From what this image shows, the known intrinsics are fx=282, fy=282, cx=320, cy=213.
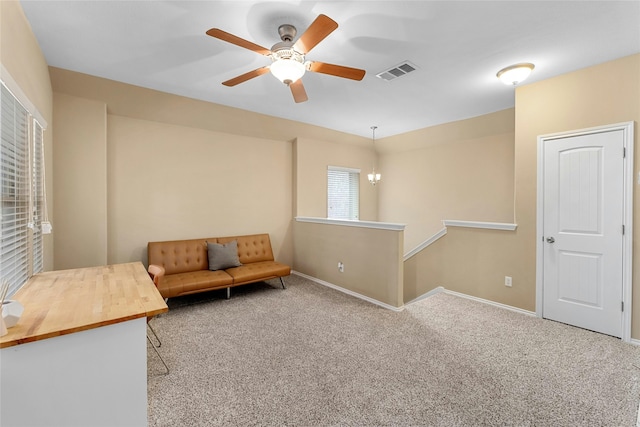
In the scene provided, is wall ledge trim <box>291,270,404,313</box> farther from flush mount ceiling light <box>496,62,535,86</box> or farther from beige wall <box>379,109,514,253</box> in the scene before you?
→ flush mount ceiling light <box>496,62,535,86</box>

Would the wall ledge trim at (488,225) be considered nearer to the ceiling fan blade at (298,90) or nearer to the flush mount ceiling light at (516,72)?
the flush mount ceiling light at (516,72)

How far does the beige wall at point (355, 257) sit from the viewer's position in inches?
139

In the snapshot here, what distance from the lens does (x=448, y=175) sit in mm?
5449

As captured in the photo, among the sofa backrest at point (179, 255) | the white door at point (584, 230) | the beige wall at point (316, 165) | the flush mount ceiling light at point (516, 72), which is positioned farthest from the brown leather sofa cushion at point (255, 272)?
the flush mount ceiling light at point (516, 72)

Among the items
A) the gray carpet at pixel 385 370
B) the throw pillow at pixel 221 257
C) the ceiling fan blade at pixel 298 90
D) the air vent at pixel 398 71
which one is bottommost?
the gray carpet at pixel 385 370

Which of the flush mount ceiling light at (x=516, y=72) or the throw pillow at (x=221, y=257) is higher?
the flush mount ceiling light at (x=516, y=72)

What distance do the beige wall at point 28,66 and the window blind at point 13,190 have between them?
0.79 ft

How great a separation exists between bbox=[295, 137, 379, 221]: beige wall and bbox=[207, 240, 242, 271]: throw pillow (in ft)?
5.09

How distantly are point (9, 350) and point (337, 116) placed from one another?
4.43 meters

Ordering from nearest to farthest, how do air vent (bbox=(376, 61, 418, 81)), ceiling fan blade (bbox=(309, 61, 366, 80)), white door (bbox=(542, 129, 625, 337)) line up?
ceiling fan blade (bbox=(309, 61, 366, 80)) < white door (bbox=(542, 129, 625, 337)) < air vent (bbox=(376, 61, 418, 81))

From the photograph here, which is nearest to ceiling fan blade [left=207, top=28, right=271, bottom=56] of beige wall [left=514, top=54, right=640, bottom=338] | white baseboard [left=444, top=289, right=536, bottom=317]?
beige wall [left=514, top=54, right=640, bottom=338]

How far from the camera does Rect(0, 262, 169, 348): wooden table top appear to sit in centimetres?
138

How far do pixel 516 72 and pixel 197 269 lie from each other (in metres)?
4.64

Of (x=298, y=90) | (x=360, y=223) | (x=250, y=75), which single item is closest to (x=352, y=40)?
(x=298, y=90)
